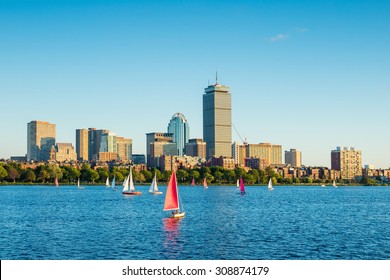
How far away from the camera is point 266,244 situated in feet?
193

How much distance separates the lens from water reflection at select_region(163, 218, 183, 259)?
174ft

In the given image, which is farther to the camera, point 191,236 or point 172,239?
point 191,236

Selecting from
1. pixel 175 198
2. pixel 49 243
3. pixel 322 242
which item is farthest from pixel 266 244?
pixel 175 198

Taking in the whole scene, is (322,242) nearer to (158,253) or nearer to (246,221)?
(158,253)

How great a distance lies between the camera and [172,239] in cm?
6147

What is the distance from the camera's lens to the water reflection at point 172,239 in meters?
53.1

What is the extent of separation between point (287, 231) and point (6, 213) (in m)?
46.0

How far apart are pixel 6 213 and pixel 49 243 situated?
3864 cm
